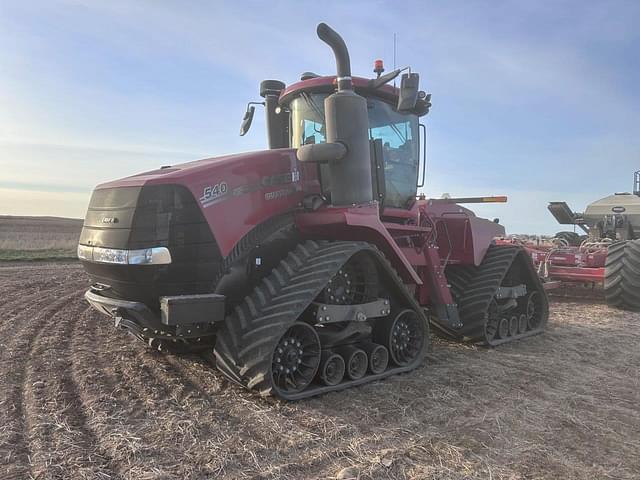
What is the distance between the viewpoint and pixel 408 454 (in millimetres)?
3307

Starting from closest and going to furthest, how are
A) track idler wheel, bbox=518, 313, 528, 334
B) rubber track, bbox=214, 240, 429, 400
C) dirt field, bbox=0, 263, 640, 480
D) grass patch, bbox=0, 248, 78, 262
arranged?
dirt field, bbox=0, 263, 640, 480 → rubber track, bbox=214, 240, 429, 400 → track idler wheel, bbox=518, 313, 528, 334 → grass patch, bbox=0, 248, 78, 262

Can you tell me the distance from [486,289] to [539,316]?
1.72 metres

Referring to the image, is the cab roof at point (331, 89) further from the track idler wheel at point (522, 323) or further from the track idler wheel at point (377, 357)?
the track idler wheel at point (522, 323)

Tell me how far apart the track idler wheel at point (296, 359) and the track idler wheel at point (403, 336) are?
1.05 meters

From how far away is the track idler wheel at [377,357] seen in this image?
4.89m

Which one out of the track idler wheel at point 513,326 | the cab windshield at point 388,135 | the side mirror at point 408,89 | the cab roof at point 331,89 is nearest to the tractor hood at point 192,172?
the cab windshield at point 388,135

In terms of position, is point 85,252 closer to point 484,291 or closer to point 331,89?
point 331,89

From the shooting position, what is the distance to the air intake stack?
4.67 meters

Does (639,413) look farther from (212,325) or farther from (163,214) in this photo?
(163,214)

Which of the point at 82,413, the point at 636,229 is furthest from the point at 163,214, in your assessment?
the point at 636,229

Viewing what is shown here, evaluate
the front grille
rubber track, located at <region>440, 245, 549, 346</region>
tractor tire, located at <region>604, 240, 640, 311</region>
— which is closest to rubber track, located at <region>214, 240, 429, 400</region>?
the front grille

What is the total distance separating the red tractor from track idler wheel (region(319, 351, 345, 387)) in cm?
1

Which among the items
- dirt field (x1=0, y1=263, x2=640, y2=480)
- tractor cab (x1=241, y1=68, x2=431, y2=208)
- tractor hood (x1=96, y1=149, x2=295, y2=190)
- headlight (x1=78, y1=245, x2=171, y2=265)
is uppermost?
tractor cab (x1=241, y1=68, x2=431, y2=208)

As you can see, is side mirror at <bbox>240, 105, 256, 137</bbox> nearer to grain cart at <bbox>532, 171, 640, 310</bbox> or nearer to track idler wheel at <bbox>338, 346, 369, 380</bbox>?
track idler wheel at <bbox>338, 346, 369, 380</bbox>
